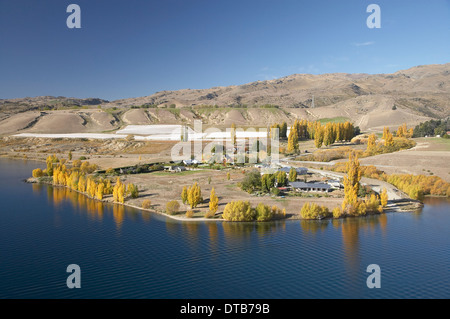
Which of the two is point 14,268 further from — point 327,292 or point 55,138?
point 55,138

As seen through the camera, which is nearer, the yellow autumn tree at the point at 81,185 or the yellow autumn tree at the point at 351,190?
the yellow autumn tree at the point at 351,190

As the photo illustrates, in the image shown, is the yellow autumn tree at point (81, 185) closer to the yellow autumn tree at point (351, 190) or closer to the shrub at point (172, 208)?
the shrub at point (172, 208)

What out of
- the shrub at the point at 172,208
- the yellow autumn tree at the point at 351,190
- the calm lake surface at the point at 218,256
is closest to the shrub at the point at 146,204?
the calm lake surface at the point at 218,256

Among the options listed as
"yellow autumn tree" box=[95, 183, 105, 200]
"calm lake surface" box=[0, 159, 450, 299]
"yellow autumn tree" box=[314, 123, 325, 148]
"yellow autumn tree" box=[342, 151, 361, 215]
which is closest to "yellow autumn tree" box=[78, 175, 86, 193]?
"yellow autumn tree" box=[95, 183, 105, 200]

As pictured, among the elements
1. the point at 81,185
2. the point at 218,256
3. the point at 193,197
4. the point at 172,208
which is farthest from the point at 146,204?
the point at 218,256

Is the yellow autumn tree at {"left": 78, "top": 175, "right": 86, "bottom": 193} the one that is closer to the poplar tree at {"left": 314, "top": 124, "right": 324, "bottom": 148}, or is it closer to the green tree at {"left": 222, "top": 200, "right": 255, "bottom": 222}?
the green tree at {"left": 222, "top": 200, "right": 255, "bottom": 222}

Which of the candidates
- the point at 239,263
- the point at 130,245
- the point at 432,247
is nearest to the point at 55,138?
the point at 130,245

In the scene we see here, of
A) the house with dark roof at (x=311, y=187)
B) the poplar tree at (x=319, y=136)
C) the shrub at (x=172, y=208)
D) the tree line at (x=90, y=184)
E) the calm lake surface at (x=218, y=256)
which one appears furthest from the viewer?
the poplar tree at (x=319, y=136)

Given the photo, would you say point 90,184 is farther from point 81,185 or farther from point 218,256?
point 218,256
